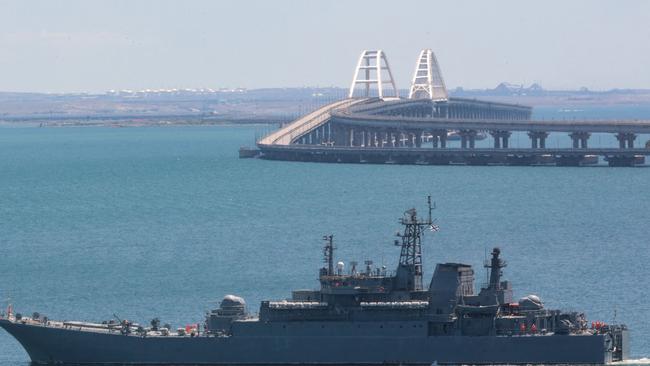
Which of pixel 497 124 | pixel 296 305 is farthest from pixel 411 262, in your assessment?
pixel 497 124

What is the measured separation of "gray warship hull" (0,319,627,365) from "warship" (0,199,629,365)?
0.10 feet

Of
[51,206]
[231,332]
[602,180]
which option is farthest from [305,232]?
[602,180]

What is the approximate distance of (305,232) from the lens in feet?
309

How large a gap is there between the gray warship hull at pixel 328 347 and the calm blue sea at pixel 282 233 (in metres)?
3.02

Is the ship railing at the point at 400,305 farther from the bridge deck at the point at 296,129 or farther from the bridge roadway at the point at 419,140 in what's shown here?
the bridge deck at the point at 296,129

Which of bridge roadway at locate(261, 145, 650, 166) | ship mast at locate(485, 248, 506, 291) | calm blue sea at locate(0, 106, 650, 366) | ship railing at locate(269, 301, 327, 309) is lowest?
ship railing at locate(269, 301, 327, 309)

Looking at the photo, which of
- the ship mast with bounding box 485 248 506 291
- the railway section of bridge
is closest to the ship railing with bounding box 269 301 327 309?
the ship mast with bounding box 485 248 506 291

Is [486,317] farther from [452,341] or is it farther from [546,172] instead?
[546,172]

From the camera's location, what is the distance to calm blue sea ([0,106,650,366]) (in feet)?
232

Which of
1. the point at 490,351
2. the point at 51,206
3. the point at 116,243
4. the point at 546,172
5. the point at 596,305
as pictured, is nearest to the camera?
the point at 490,351

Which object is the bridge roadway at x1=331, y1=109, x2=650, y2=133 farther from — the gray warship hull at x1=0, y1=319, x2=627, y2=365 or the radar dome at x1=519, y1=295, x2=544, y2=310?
the gray warship hull at x1=0, y1=319, x2=627, y2=365

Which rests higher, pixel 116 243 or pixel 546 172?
pixel 546 172

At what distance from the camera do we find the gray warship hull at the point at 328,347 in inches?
2186

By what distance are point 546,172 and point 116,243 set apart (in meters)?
60.2
